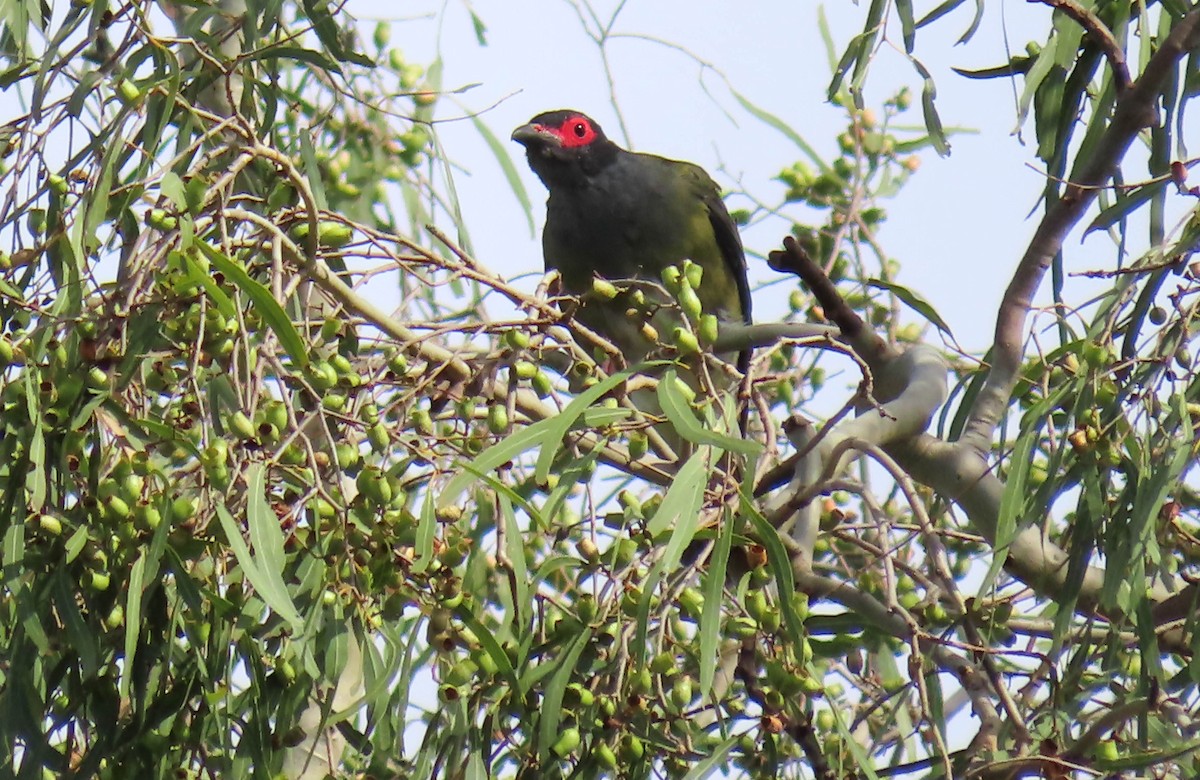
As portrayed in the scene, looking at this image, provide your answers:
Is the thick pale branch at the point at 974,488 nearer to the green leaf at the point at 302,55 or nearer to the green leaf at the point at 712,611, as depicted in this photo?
the green leaf at the point at 712,611

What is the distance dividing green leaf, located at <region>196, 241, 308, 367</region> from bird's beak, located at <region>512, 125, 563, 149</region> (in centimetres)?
329

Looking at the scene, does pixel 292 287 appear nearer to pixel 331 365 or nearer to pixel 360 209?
pixel 331 365

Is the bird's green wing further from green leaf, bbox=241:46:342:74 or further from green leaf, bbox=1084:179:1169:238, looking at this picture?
green leaf, bbox=241:46:342:74

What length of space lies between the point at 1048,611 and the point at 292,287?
6.19 feet

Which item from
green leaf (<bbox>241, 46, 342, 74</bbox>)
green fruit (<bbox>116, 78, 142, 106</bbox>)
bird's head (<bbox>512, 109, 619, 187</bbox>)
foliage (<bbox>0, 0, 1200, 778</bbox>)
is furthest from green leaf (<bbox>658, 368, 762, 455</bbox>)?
bird's head (<bbox>512, 109, 619, 187</bbox>)

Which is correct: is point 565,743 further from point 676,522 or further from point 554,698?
point 676,522

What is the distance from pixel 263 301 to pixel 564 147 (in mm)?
3359

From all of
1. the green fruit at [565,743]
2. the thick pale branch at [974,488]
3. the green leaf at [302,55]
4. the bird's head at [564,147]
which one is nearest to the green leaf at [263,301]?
the green fruit at [565,743]

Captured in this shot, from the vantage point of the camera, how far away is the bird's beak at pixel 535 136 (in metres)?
5.18

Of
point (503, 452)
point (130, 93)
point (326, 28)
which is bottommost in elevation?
point (503, 452)

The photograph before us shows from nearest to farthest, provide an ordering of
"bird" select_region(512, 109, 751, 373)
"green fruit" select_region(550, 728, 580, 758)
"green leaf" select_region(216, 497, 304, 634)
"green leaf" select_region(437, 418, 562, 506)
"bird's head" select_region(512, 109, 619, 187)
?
1. "green leaf" select_region(216, 497, 304, 634)
2. "green leaf" select_region(437, 418, 562, 506)
3. "green fruit" select_region(550, 728, 580, 758)
4. "bird" select_region(512, 109, 751, 373)
5. "bird's head" select_region(512, 109, 619, 187)

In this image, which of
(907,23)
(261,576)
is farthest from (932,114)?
(261,576)

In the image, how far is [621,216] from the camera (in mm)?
5074

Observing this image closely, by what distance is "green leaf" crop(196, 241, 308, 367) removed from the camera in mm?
1867
